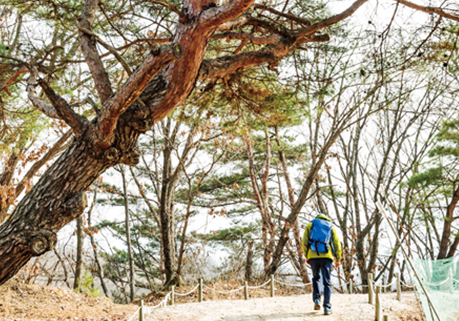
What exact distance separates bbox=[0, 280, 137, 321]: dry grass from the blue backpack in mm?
3297

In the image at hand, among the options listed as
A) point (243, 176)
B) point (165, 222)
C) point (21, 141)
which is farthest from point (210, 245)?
point (21, 141)

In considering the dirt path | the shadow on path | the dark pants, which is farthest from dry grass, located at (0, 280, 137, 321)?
the dark pants

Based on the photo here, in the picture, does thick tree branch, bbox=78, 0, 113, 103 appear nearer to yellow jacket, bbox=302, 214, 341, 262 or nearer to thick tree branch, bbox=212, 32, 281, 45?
thick tree branch, bbox=212, 32, 281, 45

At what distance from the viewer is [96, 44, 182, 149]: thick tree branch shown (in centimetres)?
291

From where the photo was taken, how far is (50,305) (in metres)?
7.21

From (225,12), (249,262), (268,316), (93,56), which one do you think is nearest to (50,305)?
(268,316)

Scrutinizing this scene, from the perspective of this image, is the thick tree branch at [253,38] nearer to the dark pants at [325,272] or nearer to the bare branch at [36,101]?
the bare branch at [36,101]

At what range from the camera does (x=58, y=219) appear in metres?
3.26

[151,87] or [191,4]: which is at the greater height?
[191,4]

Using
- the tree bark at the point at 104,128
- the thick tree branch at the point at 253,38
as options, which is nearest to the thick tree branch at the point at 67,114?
the tree bark at the point at 104,128

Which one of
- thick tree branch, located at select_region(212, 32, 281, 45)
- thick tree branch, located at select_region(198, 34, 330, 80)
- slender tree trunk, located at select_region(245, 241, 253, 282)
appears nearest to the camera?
thick tree branch, located at select_region(198, 34, 330, 80)

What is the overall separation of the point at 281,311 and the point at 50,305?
4452mm

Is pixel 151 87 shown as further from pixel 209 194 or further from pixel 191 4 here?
pixel 209 194

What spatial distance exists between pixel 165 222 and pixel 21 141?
3.91 metres
